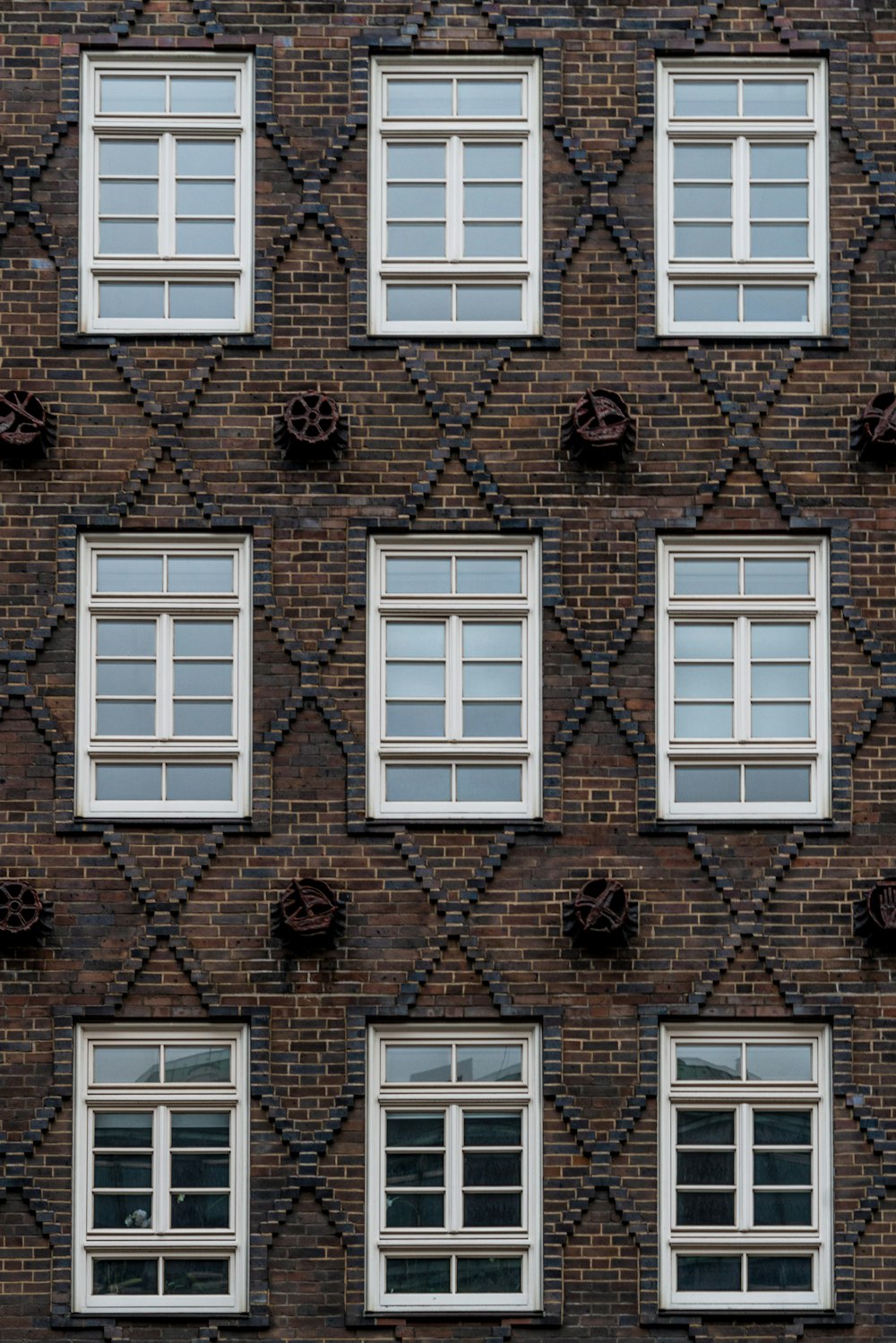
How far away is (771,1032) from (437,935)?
8.19ft

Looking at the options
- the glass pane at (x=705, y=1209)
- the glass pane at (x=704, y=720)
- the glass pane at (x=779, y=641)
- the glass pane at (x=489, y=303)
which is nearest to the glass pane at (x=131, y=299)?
the glass pane at (x=489, y=303)

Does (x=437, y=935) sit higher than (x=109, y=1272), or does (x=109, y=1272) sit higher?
(x=437, y=935)

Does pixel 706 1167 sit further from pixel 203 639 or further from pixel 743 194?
pixel 743 194

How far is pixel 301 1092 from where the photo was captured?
1664 cm

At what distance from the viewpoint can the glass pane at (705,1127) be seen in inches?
663

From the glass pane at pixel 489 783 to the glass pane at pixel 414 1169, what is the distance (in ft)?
8.44

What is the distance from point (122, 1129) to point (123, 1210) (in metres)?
0.57

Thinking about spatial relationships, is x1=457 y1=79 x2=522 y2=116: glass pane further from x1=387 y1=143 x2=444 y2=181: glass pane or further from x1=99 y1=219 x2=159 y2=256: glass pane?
x1=99 y1=219 x2=159 y2=256: glass pane

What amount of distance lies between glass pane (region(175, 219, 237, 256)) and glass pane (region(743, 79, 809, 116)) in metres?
4.03

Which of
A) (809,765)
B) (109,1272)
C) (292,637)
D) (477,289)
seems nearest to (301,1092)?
(109,1272)

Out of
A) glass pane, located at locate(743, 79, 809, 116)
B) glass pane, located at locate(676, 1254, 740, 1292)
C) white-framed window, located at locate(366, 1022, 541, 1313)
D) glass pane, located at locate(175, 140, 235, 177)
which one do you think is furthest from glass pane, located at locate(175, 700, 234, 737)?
glass pane, located at locate(743, 79, 809, 116)

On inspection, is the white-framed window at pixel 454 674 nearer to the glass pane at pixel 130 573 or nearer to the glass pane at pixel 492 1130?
the glass pane at pixel 130 573

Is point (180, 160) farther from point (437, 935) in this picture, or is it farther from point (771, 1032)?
point (771, 1032)

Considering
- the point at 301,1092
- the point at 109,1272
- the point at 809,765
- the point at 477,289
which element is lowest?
the point at 109,1272
